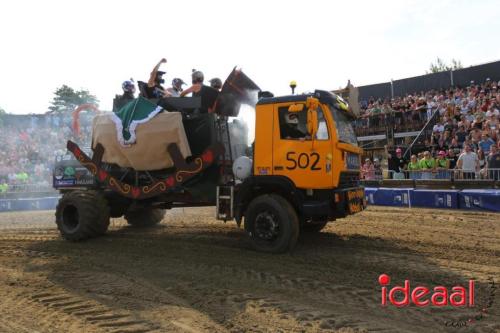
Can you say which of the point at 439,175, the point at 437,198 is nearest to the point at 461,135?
the point at 439,175

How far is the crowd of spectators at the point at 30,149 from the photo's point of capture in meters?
22.8

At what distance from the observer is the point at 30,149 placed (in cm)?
2842

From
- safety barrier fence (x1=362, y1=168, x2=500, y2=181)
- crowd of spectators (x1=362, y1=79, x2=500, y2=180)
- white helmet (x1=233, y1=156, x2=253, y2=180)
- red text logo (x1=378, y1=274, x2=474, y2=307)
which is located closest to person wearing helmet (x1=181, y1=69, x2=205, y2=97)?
white helmet (x1=233, y1=156, x2=253, y2=180)

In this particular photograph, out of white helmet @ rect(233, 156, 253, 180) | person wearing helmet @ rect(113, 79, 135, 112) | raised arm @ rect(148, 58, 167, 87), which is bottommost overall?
white helmet @ rect(233, 156, 253, 180)

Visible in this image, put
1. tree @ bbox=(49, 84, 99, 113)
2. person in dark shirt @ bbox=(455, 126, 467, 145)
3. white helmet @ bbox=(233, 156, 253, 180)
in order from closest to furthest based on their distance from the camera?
1. white helmet @ bbox=(233, 156, 253, 180)
2. person in dark shirt @ bbox=(455, 126, 467, 145)
3. tree @ bbox=(49, 84, 99, 113)

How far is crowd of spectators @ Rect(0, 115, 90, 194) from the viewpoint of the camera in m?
22.8

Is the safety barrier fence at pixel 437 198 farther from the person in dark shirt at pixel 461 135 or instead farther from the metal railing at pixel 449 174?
the person in dark shirt at pixel 461 135

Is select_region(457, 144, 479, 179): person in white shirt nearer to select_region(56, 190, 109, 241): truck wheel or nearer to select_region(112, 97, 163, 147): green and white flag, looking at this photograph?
select_region(112, 97, 163, 147): green and white flag

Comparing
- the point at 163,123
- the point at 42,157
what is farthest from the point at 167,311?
the point at 42,157

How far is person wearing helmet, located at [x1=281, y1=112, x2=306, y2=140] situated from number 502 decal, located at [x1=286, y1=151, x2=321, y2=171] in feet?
0.91

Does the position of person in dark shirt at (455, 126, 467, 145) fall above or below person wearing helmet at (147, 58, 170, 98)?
below

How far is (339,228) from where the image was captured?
31.2ft

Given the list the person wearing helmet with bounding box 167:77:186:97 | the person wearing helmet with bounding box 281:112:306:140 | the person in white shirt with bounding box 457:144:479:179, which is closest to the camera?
the person wearing helmet with bounding box 281:112:306:140

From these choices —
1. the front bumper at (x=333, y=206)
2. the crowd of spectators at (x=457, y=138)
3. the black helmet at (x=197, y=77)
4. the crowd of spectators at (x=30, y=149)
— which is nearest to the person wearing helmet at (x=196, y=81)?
the black helmet at (x=197, y=77)
